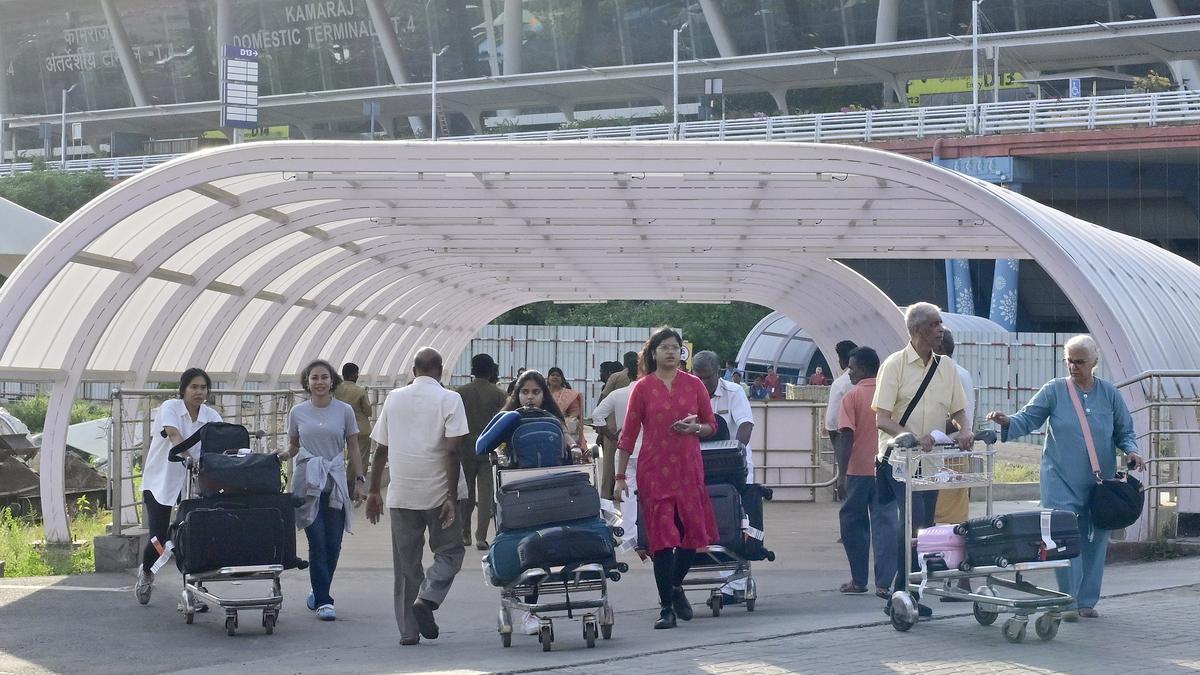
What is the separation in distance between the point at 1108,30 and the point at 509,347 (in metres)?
21.4

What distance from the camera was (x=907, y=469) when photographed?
285 inches

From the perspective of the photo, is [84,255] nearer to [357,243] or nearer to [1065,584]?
[357,243]

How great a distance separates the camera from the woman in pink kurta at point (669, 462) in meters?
7.96

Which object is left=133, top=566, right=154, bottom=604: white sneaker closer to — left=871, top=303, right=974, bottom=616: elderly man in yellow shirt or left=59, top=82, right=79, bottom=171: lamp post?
left=871, top=303, right=974, bottom=616: elderly man in yellow shirt

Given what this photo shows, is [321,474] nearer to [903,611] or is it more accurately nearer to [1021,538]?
[903,611]

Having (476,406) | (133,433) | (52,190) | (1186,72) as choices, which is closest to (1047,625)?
(476,406)

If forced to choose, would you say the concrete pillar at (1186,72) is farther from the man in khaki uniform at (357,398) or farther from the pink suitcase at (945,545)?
the pink suitcase at (945,545)

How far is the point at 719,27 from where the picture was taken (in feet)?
177

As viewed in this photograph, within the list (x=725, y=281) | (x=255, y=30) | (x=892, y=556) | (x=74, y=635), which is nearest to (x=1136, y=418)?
(x=892, y=556)

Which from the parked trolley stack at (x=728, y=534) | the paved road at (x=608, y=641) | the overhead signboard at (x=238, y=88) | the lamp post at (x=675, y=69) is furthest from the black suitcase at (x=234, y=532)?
the overhead signboard at (x=238, y=88)

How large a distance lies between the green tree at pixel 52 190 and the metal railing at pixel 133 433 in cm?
3593

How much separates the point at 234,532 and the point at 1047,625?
4377 millimetres

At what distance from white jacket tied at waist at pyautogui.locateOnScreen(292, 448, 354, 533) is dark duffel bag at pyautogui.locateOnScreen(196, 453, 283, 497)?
0.36 meters

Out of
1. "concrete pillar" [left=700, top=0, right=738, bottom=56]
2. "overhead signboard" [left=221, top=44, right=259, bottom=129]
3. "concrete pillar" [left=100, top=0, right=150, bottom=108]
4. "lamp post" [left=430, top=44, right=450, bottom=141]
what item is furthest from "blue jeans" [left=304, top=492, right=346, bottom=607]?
"concrete pillar" [left=100, top=0, right=150, bottom=108]
